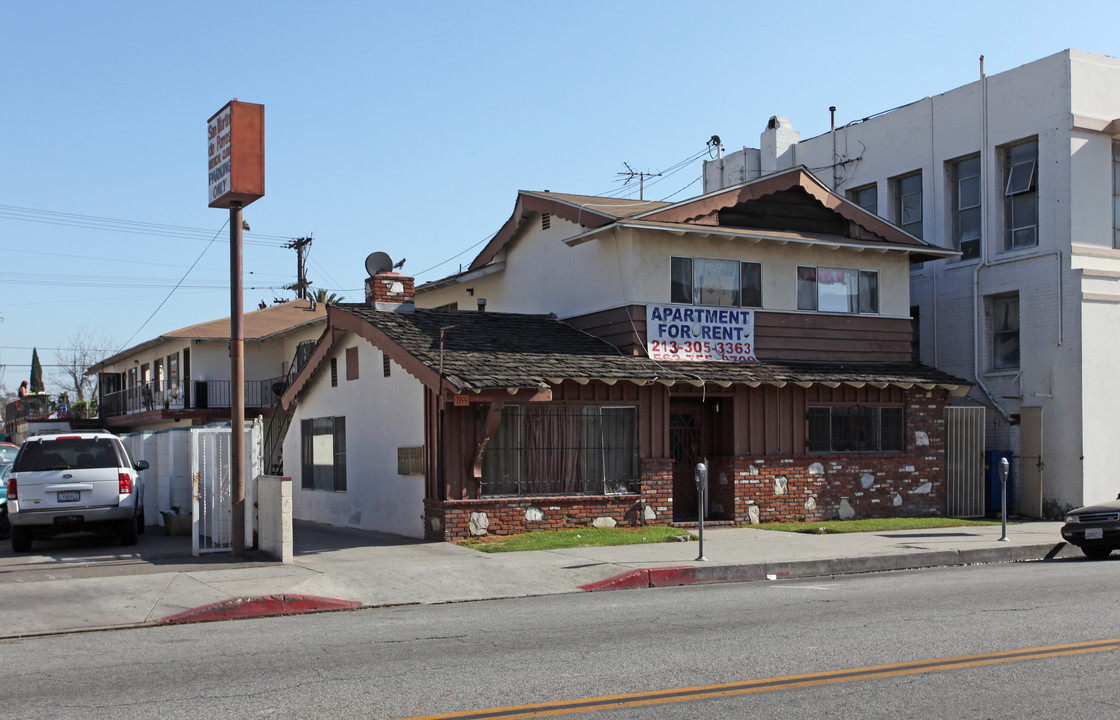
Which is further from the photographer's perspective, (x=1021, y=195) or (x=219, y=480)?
(x=1021, y=195)

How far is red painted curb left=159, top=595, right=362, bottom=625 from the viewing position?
1104 centimetres

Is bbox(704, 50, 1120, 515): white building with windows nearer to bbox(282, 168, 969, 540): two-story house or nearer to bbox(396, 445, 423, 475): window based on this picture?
bbox(282, 168, 969, 540): two-story house

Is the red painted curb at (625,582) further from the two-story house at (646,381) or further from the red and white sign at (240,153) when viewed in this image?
the red and white sign at (240,153)

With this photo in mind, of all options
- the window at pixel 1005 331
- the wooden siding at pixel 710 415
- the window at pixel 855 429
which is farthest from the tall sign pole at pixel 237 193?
the window at pixel 1005 331

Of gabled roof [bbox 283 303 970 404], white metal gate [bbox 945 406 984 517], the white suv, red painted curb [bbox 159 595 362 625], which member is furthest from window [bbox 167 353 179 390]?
red painted curb [bbox 159 595 362 625]

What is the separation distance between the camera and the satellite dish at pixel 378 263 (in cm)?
2155

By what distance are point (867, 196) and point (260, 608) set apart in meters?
20.2

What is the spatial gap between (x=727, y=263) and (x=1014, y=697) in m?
14.4

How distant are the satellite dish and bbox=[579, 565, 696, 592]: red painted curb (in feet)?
33.6

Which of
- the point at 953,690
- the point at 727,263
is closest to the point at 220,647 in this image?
the point at 953,690

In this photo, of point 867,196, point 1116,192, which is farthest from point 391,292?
point 1116,192

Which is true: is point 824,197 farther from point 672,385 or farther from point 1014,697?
point 1014,697

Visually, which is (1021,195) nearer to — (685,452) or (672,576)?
(685,452)

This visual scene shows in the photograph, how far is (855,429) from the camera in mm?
21234
